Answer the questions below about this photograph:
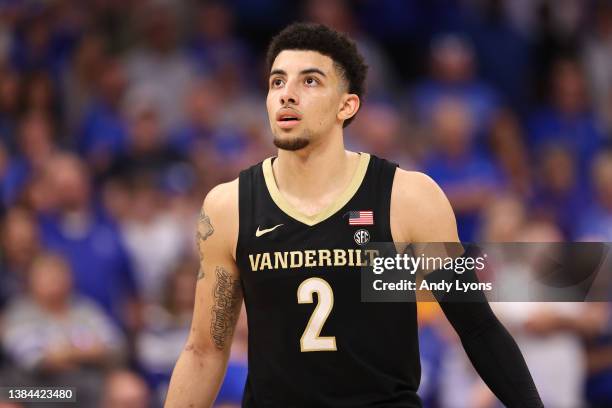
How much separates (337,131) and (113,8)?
645 centimetres

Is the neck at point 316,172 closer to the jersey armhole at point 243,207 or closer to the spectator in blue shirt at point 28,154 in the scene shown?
the jersey armhole at point 243,207

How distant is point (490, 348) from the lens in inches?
181

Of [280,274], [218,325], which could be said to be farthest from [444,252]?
[218,325]

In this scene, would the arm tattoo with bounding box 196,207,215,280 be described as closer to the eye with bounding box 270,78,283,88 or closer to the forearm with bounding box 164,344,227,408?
the forearm with bounding box 164,344,227,408

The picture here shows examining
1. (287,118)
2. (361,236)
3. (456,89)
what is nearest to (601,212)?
(456,89)

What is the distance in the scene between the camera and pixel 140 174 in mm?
9305

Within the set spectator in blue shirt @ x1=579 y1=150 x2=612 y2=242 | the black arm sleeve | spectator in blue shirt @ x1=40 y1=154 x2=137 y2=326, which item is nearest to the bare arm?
the black arm sleeve

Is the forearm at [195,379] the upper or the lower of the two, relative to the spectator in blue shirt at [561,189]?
lower

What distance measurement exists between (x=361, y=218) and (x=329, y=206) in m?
0.15

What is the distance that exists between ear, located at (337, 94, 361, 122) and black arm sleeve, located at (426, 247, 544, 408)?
2.55ft

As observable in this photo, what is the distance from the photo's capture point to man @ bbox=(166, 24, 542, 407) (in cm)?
458

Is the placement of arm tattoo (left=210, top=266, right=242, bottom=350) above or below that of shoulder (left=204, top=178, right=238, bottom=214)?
below

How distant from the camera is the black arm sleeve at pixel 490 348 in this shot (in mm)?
4586

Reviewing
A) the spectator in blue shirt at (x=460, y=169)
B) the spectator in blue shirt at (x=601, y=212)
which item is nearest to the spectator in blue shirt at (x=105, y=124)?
the spectator in blue shirt at (x=460, y=169)
